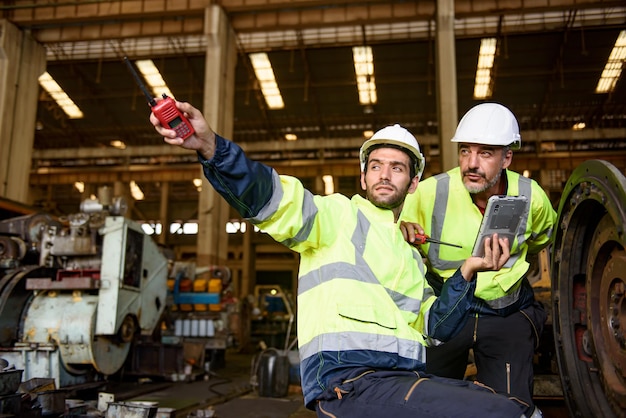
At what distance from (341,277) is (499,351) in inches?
52.0

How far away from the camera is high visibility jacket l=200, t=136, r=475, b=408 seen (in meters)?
1.69

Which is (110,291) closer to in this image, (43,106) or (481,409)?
(481,409)

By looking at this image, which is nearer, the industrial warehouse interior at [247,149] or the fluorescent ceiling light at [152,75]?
the industrial warehouse interior at [247,149]

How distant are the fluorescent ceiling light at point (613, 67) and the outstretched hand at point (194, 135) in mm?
13981

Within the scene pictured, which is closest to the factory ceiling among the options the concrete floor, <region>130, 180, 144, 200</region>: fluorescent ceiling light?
<region>130, 180, 144, 200</region>: fluorescent ceiling light

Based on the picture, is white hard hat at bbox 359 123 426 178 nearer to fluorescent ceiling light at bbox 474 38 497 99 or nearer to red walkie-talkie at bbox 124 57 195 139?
red walkie-talkie at bbox 124 57 195 139

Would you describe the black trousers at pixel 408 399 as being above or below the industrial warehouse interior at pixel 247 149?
below

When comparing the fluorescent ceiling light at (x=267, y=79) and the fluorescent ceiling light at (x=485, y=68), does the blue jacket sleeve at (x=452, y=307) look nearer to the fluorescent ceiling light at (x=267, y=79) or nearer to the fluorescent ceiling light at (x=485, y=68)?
the fluorescent ceiling light at (x=485, y=68)

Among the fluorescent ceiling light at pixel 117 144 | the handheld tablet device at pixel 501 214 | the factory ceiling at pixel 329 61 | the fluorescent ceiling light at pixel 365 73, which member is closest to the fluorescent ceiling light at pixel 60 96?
the factory ceiling at pixel 329 61

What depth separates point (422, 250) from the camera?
2.98 m

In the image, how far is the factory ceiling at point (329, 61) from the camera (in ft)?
40.4

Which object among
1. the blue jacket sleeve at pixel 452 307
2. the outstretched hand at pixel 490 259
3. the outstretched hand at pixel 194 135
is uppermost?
the outstretched hand at pixel 194 135

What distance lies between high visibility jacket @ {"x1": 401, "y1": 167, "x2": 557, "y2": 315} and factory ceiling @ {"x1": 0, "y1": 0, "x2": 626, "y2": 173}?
33.0 ft

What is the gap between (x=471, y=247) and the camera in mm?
2840
